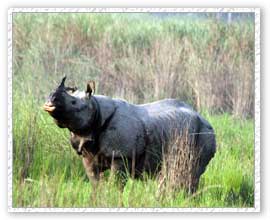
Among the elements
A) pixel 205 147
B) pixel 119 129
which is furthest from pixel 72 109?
pixel 205 147

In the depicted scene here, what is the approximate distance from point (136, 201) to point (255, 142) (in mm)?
744

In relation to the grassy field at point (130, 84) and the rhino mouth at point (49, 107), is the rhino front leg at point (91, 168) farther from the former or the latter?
the rhino mouth at point (49, 107)

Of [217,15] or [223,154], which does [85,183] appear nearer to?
[223,154]

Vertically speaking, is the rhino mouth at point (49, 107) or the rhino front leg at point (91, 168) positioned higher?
the rhino mouth at point (49, 107)

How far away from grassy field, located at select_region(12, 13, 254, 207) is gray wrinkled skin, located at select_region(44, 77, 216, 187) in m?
0.14

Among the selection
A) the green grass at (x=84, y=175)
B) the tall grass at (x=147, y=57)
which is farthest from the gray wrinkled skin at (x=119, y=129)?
the tall grass at (x=147, y=57)

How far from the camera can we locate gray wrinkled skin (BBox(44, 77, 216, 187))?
16.0 ft

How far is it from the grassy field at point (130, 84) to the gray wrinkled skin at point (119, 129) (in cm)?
14

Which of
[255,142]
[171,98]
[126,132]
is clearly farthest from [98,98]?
[255,142]

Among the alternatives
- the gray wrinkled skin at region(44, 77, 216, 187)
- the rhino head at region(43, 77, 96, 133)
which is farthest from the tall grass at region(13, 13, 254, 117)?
the rhino head at region(43, 77, 96, 133)

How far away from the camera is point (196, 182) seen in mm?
5223

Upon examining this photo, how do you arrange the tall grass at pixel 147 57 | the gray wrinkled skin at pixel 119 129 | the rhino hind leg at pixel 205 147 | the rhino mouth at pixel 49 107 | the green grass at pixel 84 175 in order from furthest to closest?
the tall grass at pixel 147 57 → the rhino hind leg at pixel 205 147 → the green grass at pixel 84 175 → the gray wrinkled skin at pixel 119 129 → the rhino mouth at pixel 49 107

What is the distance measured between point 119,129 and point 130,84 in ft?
1.96

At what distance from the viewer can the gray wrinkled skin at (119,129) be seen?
16.0ft
